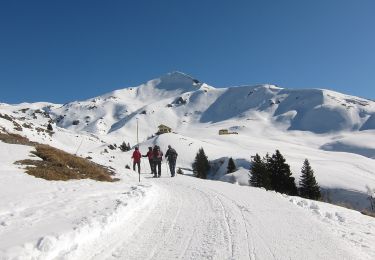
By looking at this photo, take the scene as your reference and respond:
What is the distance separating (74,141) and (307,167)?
5158 centimetres

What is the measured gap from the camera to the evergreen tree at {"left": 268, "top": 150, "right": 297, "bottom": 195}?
56344 millimetres

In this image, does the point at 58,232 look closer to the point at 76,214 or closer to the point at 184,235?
the point at 76,214

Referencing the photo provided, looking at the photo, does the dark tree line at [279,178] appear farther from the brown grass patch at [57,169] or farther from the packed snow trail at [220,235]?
the packed snow trail at [220,235]

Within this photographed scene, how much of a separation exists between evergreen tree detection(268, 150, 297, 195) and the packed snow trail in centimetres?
4519

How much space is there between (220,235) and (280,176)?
2002 inches

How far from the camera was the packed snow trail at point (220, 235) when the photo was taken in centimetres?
738

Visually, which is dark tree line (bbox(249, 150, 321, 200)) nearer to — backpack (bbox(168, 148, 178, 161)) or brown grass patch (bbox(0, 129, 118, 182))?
backpack (bbox(168, 148, 178, 161))

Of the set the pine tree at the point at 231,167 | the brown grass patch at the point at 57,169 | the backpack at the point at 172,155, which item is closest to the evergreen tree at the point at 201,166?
the pine tree at the point at 231,167

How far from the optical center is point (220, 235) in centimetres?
869

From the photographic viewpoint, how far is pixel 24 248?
21.6 ft

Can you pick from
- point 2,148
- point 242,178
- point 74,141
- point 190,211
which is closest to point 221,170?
point 242,178

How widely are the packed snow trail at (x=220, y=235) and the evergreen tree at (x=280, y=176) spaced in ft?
148

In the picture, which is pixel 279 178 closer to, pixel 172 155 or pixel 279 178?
pixel 279 178

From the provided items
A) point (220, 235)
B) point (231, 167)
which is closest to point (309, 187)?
point (231, 167)
